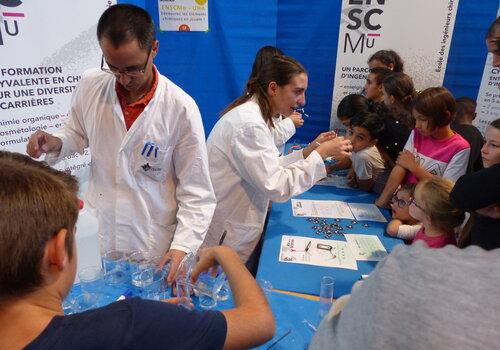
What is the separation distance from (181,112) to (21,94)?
143 cm

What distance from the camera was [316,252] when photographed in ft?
5.74

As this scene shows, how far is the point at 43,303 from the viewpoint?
64cm

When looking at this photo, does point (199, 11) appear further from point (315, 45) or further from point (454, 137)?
point (454, 137)

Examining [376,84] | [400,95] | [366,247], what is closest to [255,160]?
[366,247]

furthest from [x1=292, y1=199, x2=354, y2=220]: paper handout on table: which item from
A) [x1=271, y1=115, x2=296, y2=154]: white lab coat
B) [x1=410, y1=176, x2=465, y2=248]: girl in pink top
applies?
[x1=271, y1=115, x2=296, y2=154]: white lab coat

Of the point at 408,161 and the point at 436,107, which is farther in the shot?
the point at 408,161

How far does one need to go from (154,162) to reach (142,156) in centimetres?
5

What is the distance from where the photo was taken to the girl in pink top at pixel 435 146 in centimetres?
210

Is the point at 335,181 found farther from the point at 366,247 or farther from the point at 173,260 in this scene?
the point at 173,260

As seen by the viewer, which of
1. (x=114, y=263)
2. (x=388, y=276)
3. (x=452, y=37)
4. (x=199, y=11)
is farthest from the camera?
(x=199, y=11)

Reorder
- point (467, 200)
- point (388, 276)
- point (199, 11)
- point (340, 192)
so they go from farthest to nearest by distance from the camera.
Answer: point (199, 11) → point (340, 192) → point (467, 200) → point (388, 276)

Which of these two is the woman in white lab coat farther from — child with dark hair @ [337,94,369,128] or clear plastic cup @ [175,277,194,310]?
child with dark hair @ [337,94,369,128]

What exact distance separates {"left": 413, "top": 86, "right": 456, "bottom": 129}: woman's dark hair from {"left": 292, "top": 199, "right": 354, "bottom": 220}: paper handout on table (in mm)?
742

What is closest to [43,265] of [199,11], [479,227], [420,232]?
[479,227]
